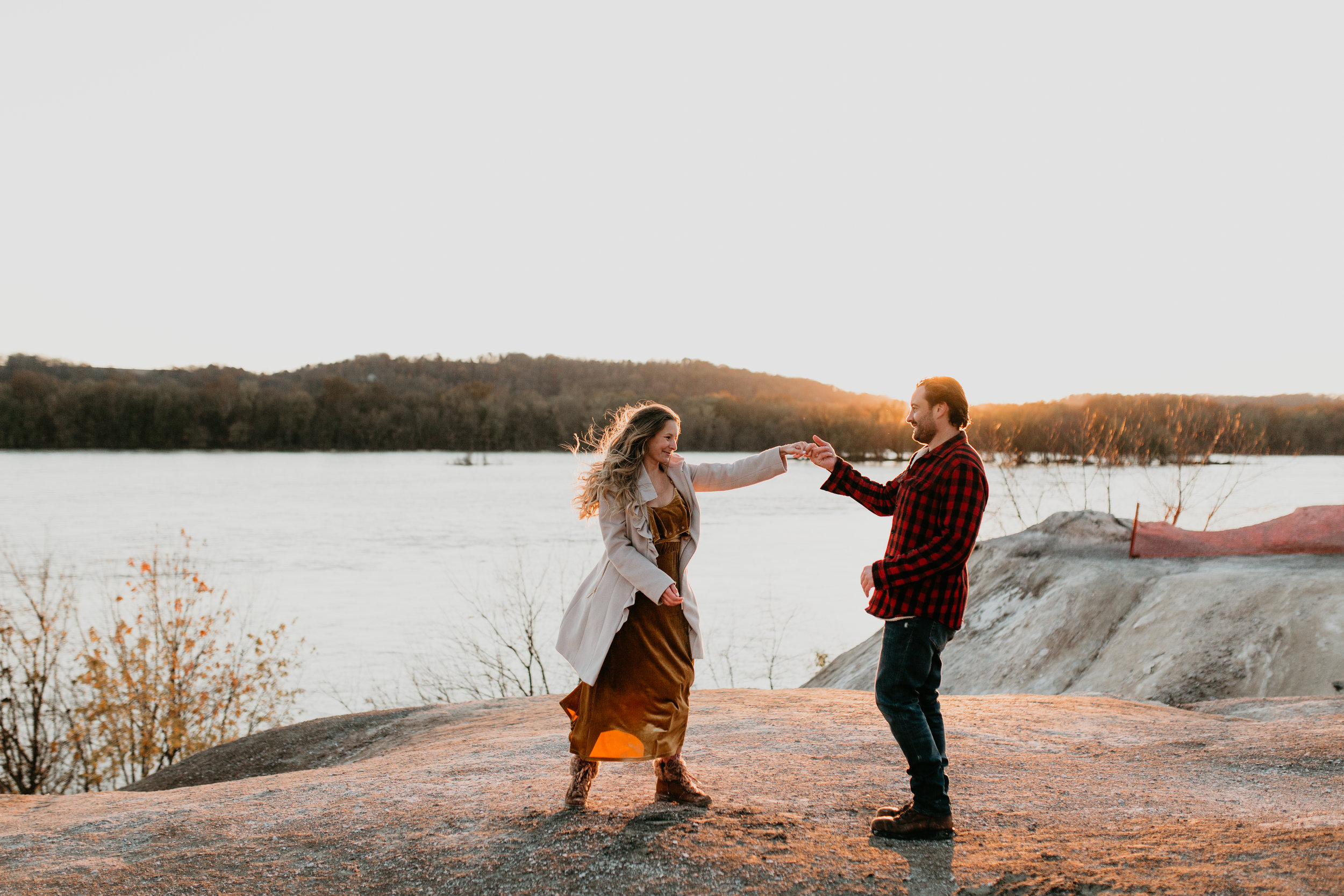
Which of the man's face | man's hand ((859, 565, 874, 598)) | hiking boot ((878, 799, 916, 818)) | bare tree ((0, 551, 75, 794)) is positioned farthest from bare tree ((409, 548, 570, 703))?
the man's face

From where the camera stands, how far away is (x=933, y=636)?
394 cm

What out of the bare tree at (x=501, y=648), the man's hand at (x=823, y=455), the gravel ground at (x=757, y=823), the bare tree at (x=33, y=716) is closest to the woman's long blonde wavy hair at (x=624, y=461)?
the man's hand at (x=823, y=455)

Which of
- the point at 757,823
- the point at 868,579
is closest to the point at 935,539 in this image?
the point at 868,579

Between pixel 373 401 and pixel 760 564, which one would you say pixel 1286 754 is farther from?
pixel 373 401

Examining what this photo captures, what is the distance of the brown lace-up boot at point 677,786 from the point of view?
4504 millimetres

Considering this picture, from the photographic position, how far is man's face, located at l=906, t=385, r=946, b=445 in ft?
13.4

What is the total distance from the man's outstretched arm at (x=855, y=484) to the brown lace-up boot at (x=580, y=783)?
1.81 meters

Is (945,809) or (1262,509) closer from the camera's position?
(945,809)

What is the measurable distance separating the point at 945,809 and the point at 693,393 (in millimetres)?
88633

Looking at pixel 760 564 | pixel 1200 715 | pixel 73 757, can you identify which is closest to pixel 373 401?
pixel 760 564

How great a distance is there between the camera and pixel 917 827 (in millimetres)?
4102

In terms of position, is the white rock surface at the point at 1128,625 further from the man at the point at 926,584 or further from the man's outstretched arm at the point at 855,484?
Result: the man's outstretched arm at the point at 855,484

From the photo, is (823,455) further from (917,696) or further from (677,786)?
(677,786)

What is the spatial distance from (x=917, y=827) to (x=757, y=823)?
0.71 metres
